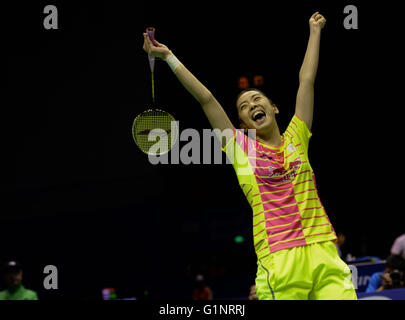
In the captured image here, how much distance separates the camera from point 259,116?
285 centimetres

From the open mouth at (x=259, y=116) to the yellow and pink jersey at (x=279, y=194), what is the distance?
11 cm

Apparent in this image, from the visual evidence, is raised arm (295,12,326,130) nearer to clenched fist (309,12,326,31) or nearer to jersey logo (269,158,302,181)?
clenched fist (309,12,326,31)

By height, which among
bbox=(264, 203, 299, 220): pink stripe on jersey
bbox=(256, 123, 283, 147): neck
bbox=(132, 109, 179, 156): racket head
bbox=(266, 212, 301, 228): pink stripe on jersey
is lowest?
bbox=(266, 212, 301, 228): pink stripe on jersey

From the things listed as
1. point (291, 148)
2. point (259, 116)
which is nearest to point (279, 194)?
point (291, 148)

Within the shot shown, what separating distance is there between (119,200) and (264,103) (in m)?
6.78

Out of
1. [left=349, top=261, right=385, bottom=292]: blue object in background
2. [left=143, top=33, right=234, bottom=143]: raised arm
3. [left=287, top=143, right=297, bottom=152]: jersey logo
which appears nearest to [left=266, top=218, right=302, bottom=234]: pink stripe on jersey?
[left=287, top=143, right=297, bottom=152]: jersey logo

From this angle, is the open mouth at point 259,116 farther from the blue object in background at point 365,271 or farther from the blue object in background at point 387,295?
the blue object in background at point 365,271

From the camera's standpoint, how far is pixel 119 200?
9375 mm

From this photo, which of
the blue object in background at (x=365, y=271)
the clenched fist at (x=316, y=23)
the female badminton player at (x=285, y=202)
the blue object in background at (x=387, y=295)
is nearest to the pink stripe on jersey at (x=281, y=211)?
the female badminton player at (x=285, y=202)

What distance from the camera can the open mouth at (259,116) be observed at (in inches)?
112

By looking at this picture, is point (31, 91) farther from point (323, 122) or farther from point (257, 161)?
point (257, 161)

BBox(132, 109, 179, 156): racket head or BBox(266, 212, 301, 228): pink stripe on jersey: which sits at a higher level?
BBox(132, 109, 179, 156): racket head

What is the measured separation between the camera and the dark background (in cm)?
803
